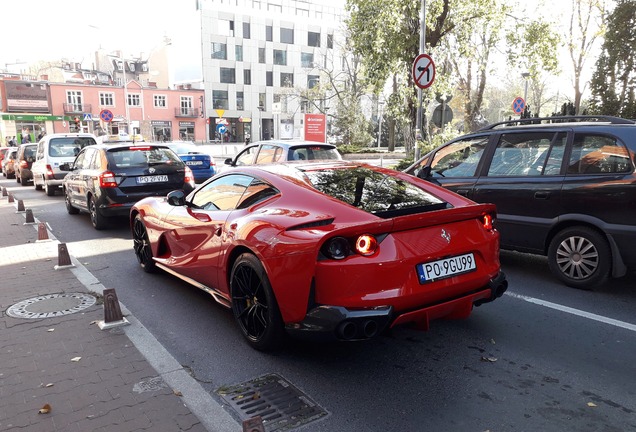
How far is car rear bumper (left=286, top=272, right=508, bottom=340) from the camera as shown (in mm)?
3189

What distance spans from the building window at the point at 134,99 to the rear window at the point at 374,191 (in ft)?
210

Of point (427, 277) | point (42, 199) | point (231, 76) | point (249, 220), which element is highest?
point (231, 76)

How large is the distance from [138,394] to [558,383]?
9.67 ft

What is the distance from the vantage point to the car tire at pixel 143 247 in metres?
6.27

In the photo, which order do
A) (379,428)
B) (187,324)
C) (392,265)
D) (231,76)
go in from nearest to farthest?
(379,428) < (392,265) < (187,324) < (231,76)

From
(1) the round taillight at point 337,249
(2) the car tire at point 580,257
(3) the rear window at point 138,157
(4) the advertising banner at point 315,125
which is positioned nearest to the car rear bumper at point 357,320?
(1) the round taillight at point 337,249

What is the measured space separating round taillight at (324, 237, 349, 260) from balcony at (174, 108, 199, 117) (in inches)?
2538

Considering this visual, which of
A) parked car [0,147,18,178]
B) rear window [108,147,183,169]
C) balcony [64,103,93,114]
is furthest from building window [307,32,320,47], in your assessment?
rear window [108,147,183,169]

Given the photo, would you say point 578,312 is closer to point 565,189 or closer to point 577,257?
point 577,257

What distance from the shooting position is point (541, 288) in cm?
555

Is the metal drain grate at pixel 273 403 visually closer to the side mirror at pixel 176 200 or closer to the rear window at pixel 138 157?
the side mirror at pixel 176 200

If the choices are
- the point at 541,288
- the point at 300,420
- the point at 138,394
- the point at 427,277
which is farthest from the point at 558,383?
the point at 138,394

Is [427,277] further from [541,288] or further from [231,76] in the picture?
[231,76]

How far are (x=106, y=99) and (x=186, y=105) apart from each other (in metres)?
9.87
